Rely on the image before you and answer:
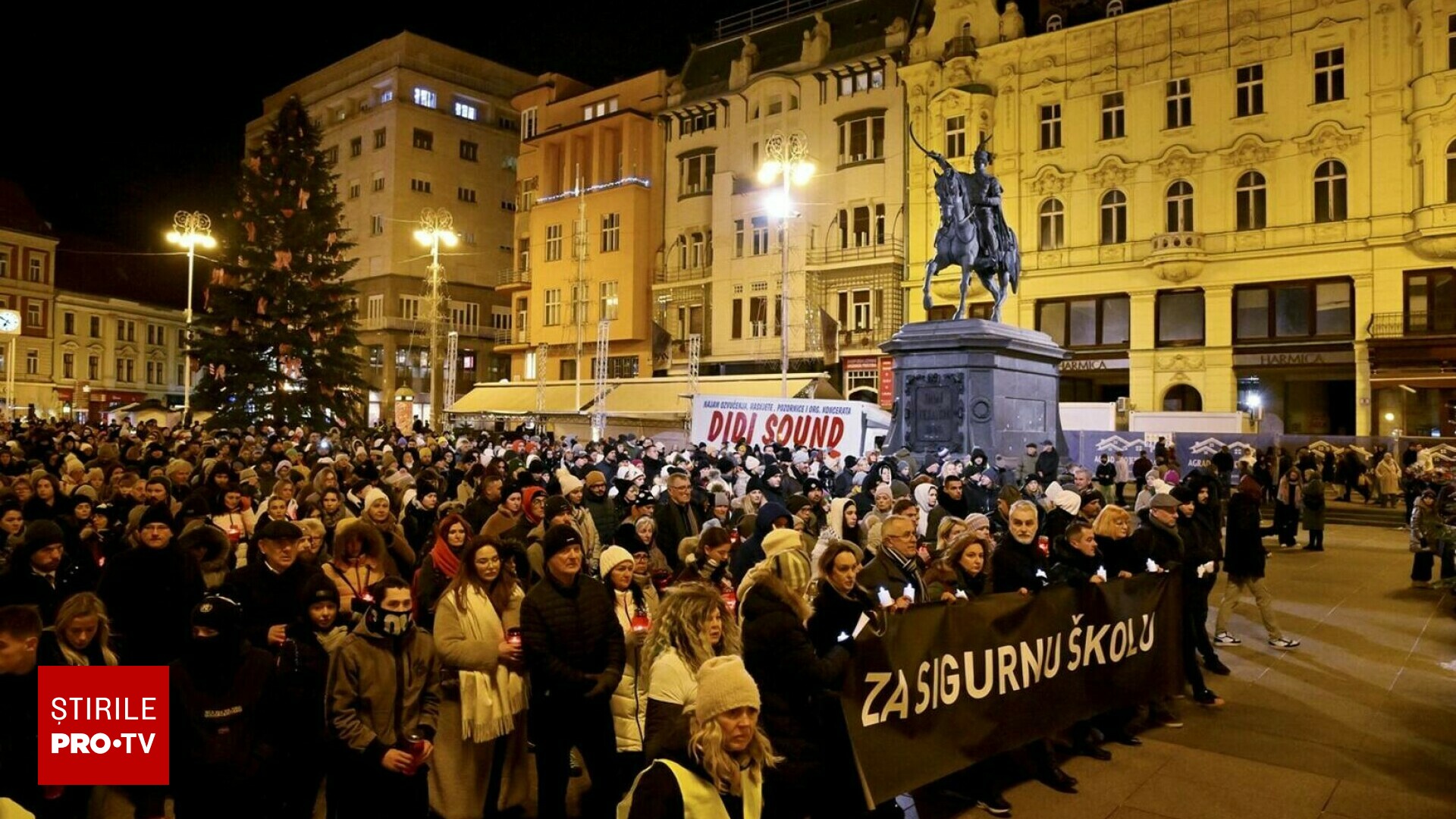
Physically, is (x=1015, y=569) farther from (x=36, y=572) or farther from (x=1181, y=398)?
(x=1181, y=398)

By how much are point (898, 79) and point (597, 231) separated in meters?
17.1

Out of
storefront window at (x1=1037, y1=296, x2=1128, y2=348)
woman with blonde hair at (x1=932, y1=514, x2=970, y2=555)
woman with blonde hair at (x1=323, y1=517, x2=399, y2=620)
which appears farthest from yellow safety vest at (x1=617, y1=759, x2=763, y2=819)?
storefront window at (x1=1037, y1=296, x2=1128, y2=348)

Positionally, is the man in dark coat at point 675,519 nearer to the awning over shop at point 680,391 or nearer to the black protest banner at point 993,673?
the black protest banner at point 993,673

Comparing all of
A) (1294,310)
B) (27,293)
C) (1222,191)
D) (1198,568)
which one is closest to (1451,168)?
(1294,310)

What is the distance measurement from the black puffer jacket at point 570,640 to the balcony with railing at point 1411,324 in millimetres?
32302

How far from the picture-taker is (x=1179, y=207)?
33.2 meters

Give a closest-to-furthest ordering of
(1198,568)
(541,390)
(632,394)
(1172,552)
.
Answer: (1172,552) < (1198,568) < (541,390) < (632,394)

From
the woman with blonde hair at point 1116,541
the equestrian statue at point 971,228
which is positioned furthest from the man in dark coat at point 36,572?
the equestrian statue at point 971,228

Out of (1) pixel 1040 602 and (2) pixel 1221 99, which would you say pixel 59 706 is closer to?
(1) pixel 1040 602

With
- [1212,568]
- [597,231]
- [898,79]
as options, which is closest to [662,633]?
[1212,568]

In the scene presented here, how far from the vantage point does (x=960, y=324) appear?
18.5 meters

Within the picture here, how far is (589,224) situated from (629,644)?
4442 cm

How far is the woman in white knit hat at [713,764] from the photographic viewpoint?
2842 millimetres

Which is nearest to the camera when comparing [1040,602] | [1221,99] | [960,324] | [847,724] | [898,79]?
[847,724]
